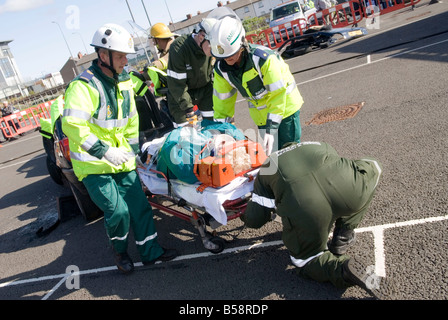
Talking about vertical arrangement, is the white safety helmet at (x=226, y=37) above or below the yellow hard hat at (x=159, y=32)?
below

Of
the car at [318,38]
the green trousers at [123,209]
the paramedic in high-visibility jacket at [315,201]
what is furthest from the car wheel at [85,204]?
the car at [318,38]

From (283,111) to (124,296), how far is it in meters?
2.46

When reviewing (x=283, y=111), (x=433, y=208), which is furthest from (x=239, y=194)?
(x=433, y=208)

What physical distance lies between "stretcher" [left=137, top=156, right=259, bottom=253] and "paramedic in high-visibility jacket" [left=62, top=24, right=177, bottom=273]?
1.00ft

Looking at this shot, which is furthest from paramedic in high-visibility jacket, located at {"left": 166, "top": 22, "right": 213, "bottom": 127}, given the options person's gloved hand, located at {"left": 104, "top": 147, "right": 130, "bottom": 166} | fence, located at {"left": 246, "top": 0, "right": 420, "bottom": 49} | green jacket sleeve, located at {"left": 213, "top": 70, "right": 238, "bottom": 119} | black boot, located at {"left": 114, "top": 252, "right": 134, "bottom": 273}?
fence, located at {"left": 246, "top": 0, "right": 420, "bottom": 49}

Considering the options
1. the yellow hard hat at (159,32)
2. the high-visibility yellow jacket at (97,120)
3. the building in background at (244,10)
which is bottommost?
the high-visibility yellow jacket at (97,120)

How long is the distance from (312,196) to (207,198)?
1.15 m

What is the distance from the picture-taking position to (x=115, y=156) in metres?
3.71

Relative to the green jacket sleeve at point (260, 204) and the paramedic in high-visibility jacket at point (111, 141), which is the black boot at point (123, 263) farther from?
the green jacket sleeve at point (260, 204)

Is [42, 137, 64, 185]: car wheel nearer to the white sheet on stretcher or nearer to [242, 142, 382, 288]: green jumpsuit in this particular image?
the white sheet on stretcher

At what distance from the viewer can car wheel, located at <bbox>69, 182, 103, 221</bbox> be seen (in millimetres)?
5422

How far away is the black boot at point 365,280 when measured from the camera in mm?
2604

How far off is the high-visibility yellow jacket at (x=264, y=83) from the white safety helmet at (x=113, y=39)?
1.02m
